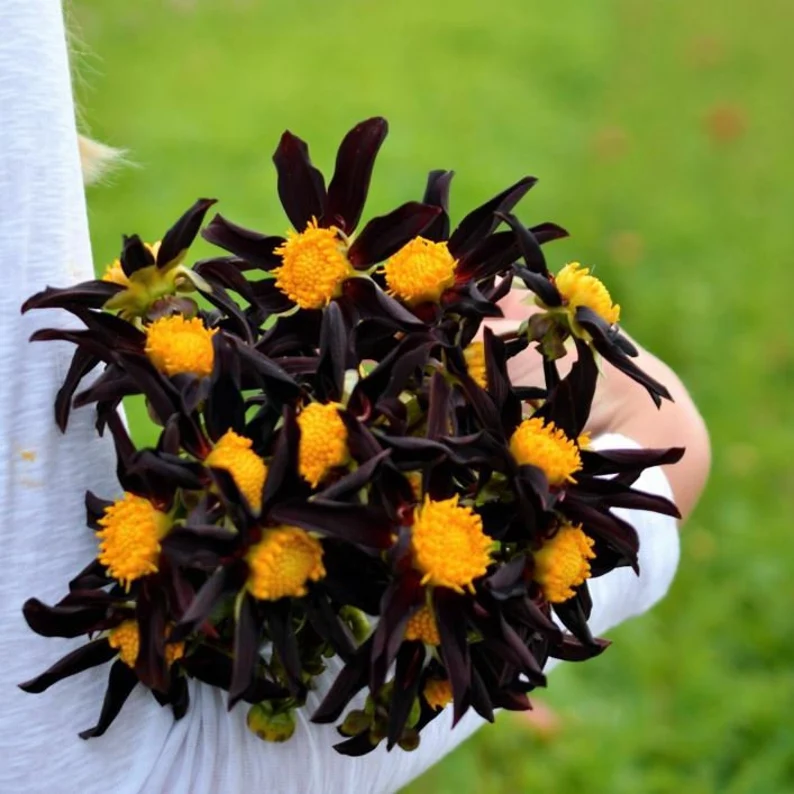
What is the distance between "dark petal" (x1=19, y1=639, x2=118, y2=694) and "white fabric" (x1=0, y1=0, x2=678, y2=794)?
0.08 feet

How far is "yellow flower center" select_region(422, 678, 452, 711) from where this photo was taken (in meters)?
0.67

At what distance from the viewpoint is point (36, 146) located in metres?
0.69

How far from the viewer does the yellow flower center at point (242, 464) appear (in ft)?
2.00

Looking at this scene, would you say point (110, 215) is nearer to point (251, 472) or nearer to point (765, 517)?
point (765, 517)

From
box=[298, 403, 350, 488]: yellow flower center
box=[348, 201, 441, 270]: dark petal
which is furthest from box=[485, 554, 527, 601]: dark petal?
box=[348, 201, 441, 270]: dark petal

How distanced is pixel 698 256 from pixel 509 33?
1.56m

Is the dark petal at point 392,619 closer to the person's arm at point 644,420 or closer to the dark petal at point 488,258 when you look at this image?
the dark petal at point 488,258

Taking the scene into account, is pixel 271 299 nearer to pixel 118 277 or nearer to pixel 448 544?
pixel 118 277

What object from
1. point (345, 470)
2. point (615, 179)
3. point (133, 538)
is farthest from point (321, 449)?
point (615, 179)

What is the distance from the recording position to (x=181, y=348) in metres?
0.65

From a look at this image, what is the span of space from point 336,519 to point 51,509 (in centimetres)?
23

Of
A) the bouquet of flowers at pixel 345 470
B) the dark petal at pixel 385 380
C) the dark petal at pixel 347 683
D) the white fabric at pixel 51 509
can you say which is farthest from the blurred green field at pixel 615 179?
the dark petal at pixel 347 683

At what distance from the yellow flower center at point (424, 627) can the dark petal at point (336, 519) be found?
5 centimetres

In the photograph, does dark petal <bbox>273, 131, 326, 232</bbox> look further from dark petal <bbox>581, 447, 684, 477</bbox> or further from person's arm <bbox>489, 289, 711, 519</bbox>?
person's arm <bbox>489, 289, 711, 519</bbox>
